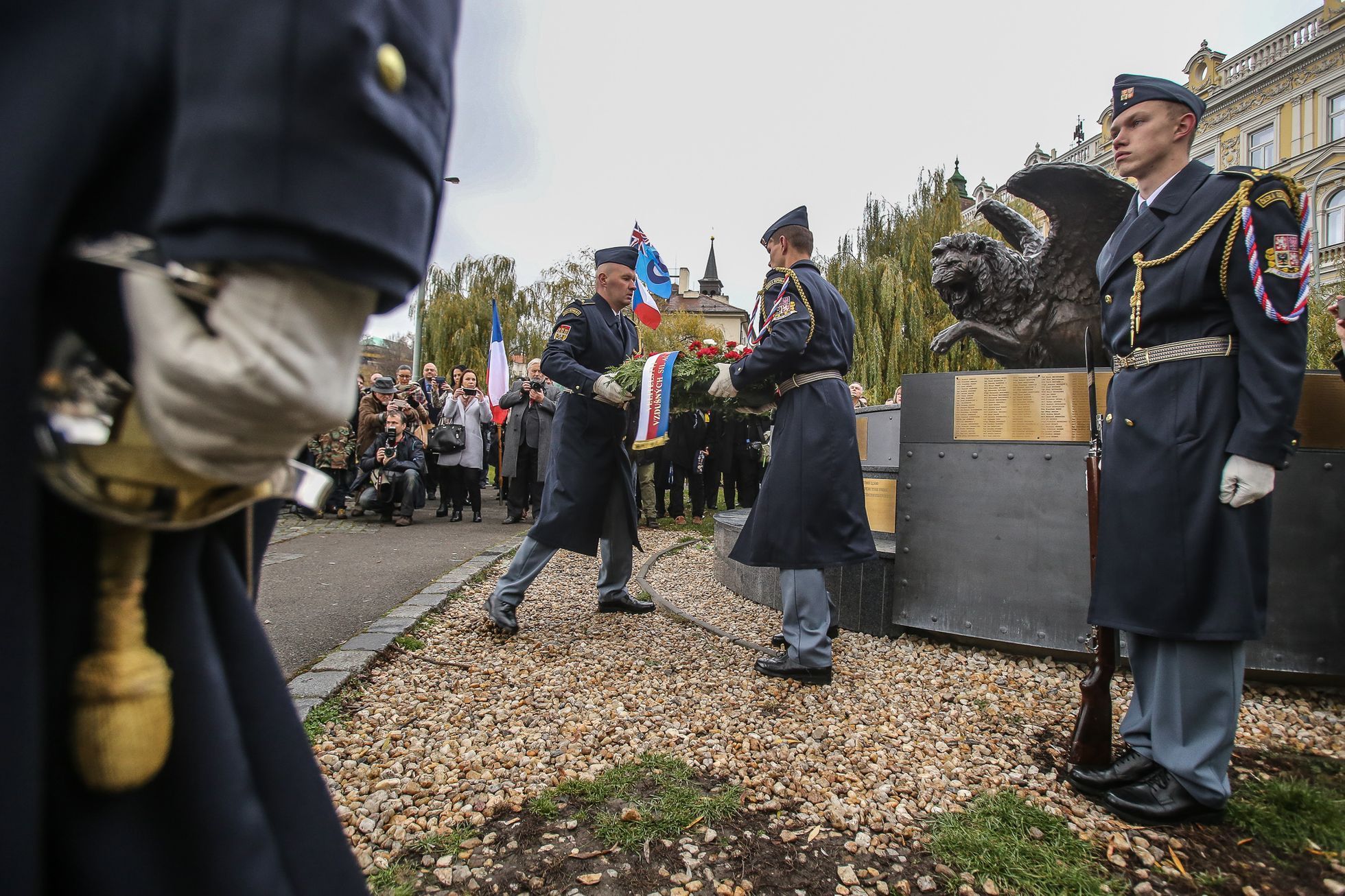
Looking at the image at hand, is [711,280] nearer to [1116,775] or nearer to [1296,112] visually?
[1296,112]

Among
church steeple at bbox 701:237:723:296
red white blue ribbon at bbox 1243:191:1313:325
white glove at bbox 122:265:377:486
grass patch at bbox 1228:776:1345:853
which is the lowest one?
grass patch at bbox 1228:776:1345:853

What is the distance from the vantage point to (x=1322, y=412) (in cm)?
355

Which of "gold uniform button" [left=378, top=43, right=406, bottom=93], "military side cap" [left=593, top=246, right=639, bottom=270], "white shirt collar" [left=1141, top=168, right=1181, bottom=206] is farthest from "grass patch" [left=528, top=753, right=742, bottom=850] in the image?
"military side cap" [left=593, top=246, right=639, bottom=270]

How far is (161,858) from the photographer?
708 millimetres

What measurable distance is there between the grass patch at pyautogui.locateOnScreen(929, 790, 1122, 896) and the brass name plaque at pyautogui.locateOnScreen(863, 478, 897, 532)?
95.7 inches

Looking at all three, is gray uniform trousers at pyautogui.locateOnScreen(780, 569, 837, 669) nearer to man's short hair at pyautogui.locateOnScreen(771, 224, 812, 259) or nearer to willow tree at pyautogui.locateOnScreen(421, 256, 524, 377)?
man's short hair at pyautogui.locateOnScreen(771, 224, 812, 259)

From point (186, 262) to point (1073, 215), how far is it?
5.68 metres

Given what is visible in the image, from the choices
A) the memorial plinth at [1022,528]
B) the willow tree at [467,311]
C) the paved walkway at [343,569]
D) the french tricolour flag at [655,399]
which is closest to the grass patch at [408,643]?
the paved walkway at [343,569]

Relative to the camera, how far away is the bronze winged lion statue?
497 cm

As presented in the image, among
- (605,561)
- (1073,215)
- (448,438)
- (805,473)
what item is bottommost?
(605,561)

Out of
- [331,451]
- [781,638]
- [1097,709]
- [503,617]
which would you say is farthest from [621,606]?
[331,451]

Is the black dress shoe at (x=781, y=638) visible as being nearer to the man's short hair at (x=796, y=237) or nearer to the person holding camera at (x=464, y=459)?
the man's short hair at (x=796, y=237)

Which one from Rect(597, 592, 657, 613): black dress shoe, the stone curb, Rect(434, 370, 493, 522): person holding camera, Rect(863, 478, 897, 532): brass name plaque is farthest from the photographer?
Rect(434, 370, 493, 522): person holding camera

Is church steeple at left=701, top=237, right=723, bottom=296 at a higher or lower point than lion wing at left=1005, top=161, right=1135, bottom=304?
higher
